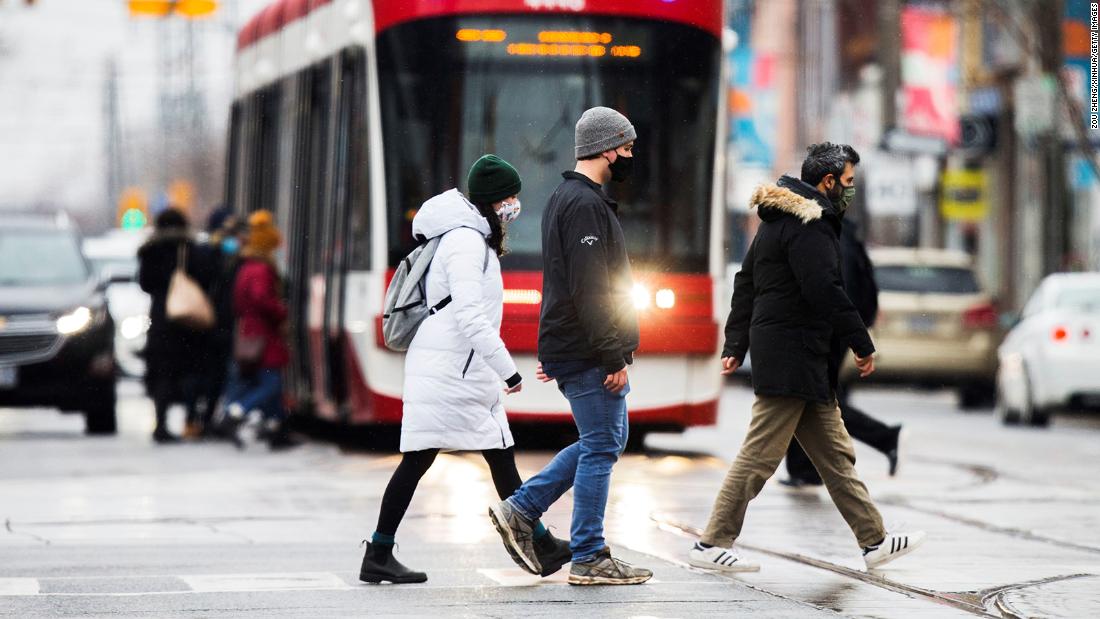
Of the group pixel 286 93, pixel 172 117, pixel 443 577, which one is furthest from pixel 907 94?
pixel 172 117

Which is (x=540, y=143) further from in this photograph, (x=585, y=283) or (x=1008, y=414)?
(x=1008, y=414)

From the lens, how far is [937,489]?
1319cm

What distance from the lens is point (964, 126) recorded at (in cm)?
3678

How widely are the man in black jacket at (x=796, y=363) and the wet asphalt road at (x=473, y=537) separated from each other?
0.63ft

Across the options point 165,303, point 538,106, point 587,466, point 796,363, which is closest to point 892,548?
point 796,363

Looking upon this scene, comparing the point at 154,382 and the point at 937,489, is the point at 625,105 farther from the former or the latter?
the point at 154,382

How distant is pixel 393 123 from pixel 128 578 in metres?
6.44

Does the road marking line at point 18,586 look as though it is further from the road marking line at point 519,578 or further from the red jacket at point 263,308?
the red jacket at point 263,308

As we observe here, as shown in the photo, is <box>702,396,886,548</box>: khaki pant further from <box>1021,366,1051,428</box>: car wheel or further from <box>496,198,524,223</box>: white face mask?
<box>1021,366,1051,428</box>: car wheel

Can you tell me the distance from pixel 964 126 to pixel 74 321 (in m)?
21.6

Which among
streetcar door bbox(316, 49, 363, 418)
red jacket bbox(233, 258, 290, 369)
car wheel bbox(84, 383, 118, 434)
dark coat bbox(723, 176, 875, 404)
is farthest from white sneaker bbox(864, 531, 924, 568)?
car wheel bbox(84, 383, 118, 434)

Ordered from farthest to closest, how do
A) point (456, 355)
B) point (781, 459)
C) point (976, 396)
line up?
point (976, 396) → point (781, 459) → point (456, 355)

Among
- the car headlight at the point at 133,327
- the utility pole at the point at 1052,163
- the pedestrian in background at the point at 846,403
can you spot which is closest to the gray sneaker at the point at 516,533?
the pedestrian in background at the point at 846,403

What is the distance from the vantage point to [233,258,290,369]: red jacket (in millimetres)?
16297
